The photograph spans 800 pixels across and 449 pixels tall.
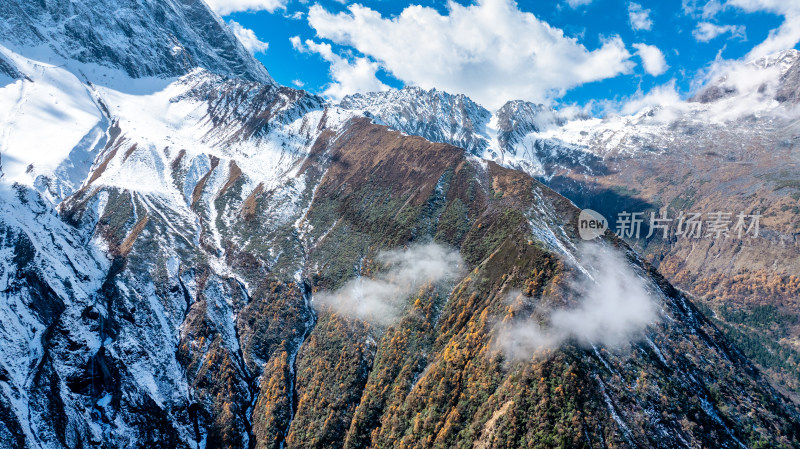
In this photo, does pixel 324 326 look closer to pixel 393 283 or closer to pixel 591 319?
pixel 393 283

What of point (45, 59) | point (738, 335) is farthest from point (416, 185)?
point (45, 59)

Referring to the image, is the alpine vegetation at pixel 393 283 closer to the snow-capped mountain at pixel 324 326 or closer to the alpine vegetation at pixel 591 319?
the snow-capped mountain at pixel 324 326

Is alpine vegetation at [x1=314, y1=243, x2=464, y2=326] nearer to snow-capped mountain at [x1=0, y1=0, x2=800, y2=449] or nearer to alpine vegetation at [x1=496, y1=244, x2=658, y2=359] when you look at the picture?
snow-capped mountain at [x1=0, y1=0, x2=800, y2=449]

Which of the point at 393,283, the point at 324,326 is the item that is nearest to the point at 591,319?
the point at 393,283

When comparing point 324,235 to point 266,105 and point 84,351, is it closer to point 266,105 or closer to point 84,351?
point 84,351

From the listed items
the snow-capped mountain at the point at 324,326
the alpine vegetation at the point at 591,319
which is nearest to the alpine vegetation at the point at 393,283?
the snow-capped mountain at the point at 324,326

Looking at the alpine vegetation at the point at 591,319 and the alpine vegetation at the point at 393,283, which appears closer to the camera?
the alpine vegetation at the point at 591,319
